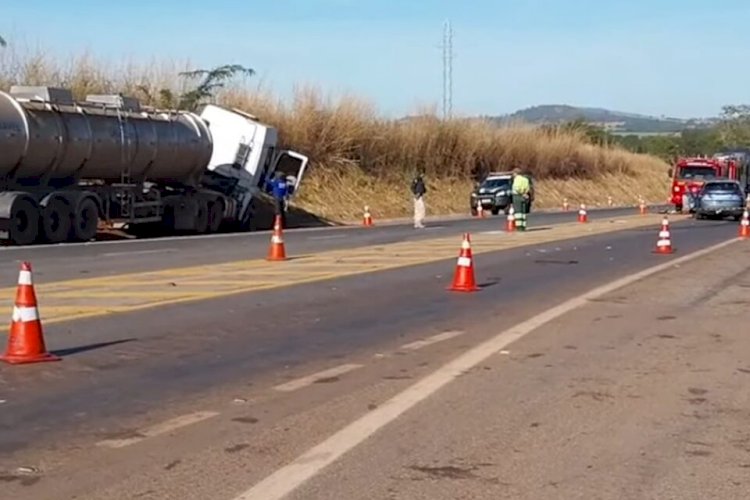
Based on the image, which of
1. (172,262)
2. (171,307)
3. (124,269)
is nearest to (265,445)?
(171,307)

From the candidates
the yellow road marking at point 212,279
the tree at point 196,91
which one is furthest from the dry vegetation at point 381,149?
the yellow road marking at point 212,279

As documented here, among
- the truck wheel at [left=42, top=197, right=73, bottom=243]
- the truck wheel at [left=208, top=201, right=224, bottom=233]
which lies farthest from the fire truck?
the truck wheel at [left=42, top=197, right=73, bottom=243]

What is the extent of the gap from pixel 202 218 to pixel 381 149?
24.5 meters

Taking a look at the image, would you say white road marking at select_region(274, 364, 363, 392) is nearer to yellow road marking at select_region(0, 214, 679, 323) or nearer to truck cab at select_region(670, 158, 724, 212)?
yellow road marking at select_region(0, 214, 679, 323)

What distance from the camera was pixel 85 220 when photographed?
111 ft

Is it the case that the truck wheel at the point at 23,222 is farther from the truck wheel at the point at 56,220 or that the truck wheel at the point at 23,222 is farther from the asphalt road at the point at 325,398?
the asphalt road at the point at 325,398

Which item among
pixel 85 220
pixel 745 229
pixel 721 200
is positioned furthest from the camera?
pixel 721 200

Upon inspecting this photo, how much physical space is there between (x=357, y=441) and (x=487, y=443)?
0.82m

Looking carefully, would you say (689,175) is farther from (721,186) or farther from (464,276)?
(464,276)

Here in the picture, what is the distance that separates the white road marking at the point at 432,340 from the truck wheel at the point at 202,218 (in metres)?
25.5

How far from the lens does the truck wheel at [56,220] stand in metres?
32.1

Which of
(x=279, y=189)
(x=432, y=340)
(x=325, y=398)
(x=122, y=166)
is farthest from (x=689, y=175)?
(x=325, y=398)

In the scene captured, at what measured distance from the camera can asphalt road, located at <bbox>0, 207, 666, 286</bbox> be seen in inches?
873

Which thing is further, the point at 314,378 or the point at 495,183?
the point at 495,183
